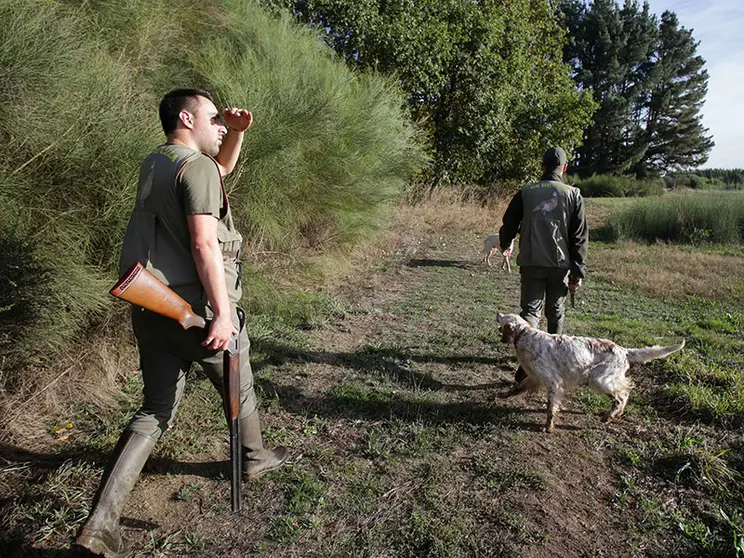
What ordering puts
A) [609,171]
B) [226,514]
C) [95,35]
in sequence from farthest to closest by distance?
[609,171] → [95,35] → [226,514]

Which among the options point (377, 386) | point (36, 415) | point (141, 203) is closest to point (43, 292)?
point (36, 415)

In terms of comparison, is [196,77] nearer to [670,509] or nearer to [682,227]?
[670,509]

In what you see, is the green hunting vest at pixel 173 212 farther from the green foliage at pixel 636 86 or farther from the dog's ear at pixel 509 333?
the green foliage at pixel 636 86

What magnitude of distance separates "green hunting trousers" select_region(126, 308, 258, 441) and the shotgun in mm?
68

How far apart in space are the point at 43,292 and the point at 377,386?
7.90 ft

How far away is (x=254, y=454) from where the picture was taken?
101 inches

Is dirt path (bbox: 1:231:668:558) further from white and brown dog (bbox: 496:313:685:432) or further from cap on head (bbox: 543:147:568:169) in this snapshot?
cap on head (bbox: 543:147:568:169)

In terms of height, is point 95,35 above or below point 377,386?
above

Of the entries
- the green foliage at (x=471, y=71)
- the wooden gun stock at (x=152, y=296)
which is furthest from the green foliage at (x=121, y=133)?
the green foliage at (x=471, y=71)

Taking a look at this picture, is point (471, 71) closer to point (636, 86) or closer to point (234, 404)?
point (234, 404)

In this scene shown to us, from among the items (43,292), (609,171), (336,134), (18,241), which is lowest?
(43,292)

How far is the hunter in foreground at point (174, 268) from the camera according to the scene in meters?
1.91

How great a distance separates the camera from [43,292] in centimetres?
286

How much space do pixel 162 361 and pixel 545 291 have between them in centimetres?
293
